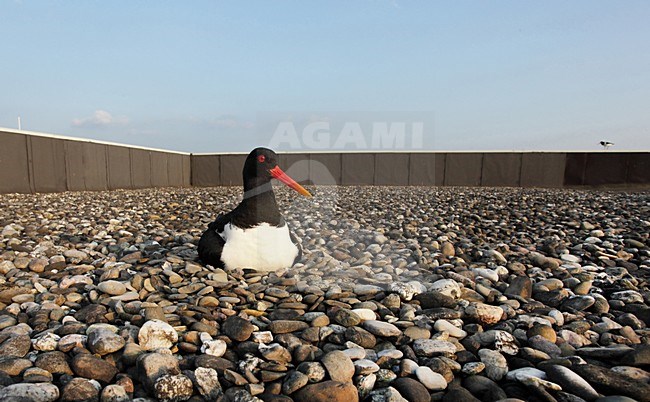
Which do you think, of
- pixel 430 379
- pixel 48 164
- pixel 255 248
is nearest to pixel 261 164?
pixel 255 248

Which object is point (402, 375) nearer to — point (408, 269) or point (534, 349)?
point (534, 349)

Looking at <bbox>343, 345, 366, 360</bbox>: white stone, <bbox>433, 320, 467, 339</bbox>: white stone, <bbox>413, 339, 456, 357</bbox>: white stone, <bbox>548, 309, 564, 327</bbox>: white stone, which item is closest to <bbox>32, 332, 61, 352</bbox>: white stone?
<bbox>343, 345, 366, 360</bbox>: white stone

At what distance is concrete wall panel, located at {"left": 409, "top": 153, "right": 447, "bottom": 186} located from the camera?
19.6 m

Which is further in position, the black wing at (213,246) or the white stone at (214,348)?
the black wing at (213,246)

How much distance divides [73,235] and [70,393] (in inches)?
169

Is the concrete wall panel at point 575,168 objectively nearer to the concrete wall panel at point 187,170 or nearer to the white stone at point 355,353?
the white stone at point 355,353

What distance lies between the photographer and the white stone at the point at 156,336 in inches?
81.0

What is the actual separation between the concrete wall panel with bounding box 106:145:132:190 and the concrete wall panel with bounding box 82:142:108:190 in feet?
0.98

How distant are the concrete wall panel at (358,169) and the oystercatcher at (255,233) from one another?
16719mm

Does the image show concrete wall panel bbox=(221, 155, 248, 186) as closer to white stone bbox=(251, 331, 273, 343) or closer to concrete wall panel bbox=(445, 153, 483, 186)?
concrete wall panel bbox=(445, 153, 483, 186)

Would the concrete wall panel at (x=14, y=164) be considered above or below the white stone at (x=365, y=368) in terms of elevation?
above

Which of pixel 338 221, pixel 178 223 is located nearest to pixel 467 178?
pixel 338 221

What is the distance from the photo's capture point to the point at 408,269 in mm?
3791

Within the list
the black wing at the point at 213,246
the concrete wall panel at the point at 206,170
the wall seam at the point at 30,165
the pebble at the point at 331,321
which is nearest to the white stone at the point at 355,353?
the pebble at the point at 331,321
